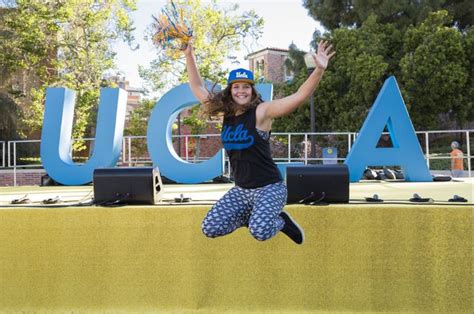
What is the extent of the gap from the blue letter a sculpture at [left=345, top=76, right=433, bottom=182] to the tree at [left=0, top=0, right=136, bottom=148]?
17.4 m

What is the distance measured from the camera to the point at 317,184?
184 inches

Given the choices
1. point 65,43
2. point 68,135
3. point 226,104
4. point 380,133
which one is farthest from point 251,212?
point 65,43

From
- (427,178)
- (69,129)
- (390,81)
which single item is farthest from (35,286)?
(427,178)

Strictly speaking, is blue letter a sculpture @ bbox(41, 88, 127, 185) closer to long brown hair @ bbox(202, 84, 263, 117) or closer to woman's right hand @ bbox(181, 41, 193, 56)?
woman's right hand @ bbox(181, 41, 193, 56)

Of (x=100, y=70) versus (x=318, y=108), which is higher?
(x=100, y=70)

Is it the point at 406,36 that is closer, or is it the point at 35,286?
the point at 35,286

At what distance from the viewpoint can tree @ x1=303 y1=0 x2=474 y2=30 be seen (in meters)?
27.8

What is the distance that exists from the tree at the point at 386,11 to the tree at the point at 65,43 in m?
13.0

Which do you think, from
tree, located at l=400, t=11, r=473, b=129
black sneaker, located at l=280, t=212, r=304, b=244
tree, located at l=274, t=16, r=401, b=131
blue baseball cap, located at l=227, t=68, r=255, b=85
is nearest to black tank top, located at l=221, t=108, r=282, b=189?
blue baseball cap, located at l=227, t=68, r=255, b=85

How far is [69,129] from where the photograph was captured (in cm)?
929

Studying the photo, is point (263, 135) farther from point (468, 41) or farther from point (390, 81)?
point (468, 41)

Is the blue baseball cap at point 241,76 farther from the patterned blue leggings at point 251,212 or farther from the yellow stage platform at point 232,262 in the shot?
the yellow stage platform at point 232,262

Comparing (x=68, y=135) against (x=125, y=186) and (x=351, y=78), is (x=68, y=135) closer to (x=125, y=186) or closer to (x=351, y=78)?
(x=125, y=186)

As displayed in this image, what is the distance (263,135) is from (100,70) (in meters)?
21.8
